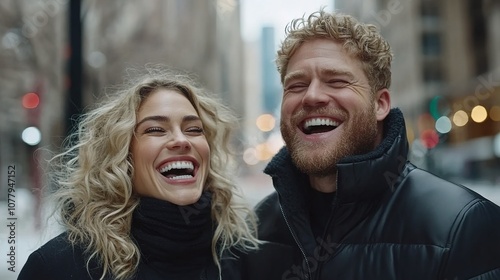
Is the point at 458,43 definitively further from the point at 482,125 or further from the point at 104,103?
the point at 104,103

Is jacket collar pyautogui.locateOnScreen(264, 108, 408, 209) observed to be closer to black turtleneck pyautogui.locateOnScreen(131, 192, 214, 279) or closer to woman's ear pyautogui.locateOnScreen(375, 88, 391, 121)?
woman's ear pyautogui.locateOnScreen(375, 88, 391, 121)

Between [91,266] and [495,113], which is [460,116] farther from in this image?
[91,266]

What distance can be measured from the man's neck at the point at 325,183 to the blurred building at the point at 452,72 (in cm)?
3205

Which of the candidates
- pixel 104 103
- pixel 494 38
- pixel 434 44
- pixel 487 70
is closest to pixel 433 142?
pixel 494 38

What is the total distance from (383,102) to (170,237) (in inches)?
56.7

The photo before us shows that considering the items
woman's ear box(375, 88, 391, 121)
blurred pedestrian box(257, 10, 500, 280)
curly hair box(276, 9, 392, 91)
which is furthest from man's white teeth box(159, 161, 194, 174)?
woman's ear box(375, 88, 391, 121)

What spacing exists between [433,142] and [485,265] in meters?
31.6

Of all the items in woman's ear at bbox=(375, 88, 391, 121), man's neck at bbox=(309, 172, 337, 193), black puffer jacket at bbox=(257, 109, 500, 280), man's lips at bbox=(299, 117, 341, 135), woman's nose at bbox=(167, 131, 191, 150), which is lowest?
black puffer jacket at bbox=(257, 109, 500, 280)

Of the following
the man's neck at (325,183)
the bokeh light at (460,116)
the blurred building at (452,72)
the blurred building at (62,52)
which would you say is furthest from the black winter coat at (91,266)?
the bokeh light at (460,116)

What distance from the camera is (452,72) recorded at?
2061 inches

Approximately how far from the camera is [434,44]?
56719mm

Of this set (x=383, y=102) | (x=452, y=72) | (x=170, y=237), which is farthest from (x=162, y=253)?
(x=452, y=72)

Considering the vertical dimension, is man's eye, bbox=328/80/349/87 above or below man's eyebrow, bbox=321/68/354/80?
below

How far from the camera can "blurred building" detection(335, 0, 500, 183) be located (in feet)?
126
